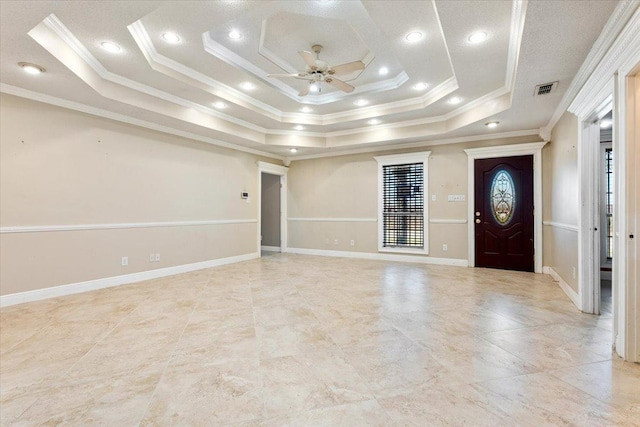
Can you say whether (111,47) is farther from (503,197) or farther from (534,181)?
(534,181)

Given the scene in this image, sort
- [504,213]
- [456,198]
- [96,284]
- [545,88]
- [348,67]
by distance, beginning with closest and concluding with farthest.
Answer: [348,67], [545,88], [96,284], [504,213], [456,198]

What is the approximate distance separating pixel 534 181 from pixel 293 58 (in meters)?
4.68

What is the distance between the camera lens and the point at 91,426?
1.55 m

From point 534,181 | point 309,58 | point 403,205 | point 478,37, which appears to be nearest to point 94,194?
point 309,58

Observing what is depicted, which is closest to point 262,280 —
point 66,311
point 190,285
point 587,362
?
point 190,285

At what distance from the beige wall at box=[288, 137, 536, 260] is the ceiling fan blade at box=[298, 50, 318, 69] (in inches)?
146

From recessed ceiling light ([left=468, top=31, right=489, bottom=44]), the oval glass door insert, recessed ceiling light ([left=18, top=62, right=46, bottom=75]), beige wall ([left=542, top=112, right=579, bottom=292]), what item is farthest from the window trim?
recessed ceiling light ([left=18, top=62, right=46, bottom=75])

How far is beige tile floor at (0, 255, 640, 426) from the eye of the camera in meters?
1.66

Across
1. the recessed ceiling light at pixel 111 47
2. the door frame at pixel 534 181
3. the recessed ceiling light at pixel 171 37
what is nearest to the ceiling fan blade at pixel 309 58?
the recessed ceiling light at pixel 171 37

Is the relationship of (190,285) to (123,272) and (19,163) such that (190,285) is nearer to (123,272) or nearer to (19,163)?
(123,272)

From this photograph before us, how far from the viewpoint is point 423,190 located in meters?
6.45

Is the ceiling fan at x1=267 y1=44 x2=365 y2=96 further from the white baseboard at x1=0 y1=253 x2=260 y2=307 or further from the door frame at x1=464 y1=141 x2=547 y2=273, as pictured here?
the white baseboard at x1=0 y1=253 x2=260 y2=307

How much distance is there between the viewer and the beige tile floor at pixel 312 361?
5.44 feet

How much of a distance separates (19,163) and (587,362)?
19.7ft
